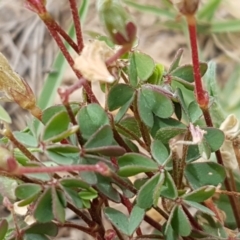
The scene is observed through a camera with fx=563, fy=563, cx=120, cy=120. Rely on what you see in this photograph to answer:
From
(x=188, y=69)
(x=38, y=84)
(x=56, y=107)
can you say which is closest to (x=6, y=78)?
(x=56, y=107)

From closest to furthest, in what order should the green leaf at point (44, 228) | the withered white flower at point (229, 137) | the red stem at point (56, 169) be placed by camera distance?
1. the red stem at point (56, 169)
2. the green leaf at point (44, 228)
3. the withered white flower at point (229, 137)

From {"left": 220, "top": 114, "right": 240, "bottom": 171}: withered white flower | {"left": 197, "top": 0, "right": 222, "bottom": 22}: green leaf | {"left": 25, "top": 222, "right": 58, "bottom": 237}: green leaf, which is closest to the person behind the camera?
{"left": 25, "top": 222, "right": 58, "bottom": 237}: green leaf

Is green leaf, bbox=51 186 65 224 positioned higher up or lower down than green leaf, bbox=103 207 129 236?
higher up

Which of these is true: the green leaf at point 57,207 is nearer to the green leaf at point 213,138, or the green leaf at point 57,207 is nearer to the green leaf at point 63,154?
the green leaf at point 63,154

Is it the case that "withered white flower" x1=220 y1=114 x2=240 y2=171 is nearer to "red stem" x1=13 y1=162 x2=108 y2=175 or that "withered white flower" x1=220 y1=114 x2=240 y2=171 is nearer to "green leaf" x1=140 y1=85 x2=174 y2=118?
"green leaf" x1=140 y1=85 x2=174 y2=118

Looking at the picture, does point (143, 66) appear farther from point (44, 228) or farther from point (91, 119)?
point (44, 228)

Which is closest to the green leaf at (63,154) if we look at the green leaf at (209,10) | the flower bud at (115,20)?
the flower bud at (115,20)

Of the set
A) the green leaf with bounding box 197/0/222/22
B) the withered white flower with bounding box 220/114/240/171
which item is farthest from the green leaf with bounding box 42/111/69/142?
the green leaf with bounding box 197/0/222/22
